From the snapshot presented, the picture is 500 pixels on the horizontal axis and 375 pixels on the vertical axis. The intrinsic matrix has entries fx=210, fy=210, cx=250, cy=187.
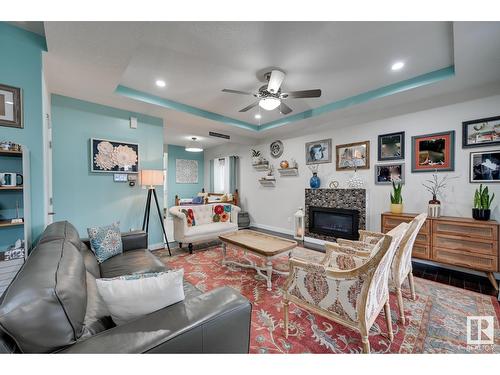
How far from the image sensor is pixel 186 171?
8.23 meters

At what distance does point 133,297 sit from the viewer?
0.97 meters

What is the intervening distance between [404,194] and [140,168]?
453 cm

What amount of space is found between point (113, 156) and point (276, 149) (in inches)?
140

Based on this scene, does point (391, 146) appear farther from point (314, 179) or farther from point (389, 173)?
point (314, 179)

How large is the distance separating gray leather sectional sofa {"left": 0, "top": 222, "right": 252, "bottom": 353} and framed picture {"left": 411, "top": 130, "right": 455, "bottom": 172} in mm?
3604

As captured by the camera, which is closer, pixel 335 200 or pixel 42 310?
pixel 42 310

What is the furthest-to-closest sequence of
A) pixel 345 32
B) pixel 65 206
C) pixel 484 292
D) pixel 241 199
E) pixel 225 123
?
pixel 241 199, pixel 225 123, pixel 65 206, pixel 484 292, pixel 345 32

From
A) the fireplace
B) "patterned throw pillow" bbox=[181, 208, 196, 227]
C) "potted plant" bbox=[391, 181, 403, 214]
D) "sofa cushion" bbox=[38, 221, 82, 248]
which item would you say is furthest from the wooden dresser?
"sofa cushion" bbox=[38, 221, 82, 248]

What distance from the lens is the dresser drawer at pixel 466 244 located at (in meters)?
2.46

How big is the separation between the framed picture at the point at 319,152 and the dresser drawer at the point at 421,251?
2.09m

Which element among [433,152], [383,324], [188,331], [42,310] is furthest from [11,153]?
[433,152]

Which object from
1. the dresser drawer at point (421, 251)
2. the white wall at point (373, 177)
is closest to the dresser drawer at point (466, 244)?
the dresser drawer at point (421, 251)
